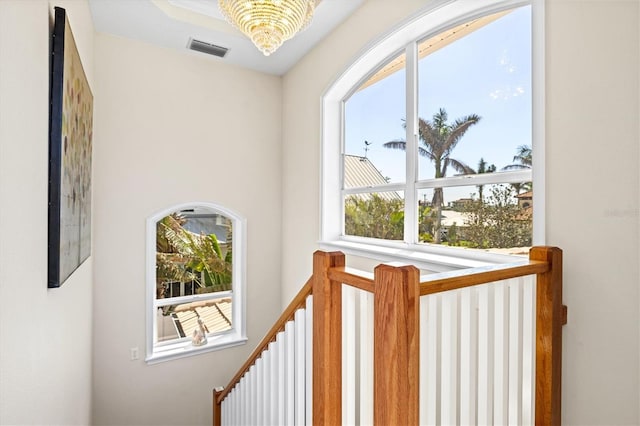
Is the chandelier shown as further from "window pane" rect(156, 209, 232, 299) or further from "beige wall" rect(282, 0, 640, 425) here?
"window pane" rect(156, 209, 232, 299)

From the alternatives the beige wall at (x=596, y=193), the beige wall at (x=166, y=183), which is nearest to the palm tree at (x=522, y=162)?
the beige wall at (x=596, y=193)

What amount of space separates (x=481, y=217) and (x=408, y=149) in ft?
2.37

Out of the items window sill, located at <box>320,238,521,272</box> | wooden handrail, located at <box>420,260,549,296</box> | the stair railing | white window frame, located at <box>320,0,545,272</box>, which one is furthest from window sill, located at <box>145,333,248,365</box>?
wooden handrail, located at <box>420,260,549,296</box>

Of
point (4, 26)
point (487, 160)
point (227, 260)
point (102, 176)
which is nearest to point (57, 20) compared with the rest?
point (4, 26)

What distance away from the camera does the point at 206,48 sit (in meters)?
3.22

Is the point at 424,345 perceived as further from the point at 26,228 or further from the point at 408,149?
the point at 408,149

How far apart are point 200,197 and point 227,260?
2.66 ft

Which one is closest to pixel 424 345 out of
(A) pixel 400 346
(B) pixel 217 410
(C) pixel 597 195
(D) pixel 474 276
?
(A) pixel 400 346

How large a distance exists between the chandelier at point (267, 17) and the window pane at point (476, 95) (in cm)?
98

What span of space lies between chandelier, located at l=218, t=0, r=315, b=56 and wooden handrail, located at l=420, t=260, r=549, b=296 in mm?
1472

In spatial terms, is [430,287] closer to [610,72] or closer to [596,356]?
[596,356]

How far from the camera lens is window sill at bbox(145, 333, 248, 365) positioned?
3.27 m

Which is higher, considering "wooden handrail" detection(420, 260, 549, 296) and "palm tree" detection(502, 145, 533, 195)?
"palm tree" detection(502, 145, 533, 195)

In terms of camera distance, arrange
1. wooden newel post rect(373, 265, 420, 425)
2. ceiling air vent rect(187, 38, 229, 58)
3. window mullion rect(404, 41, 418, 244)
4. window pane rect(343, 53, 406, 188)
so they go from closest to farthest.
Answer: wooden newel post rect(373, 265, 420, 425) < window mullion rect(404, 41, 418, 244) < window pane rect(343, 53, 406, 188) < ceiling air vent rect(187, 38, 229, 58)
